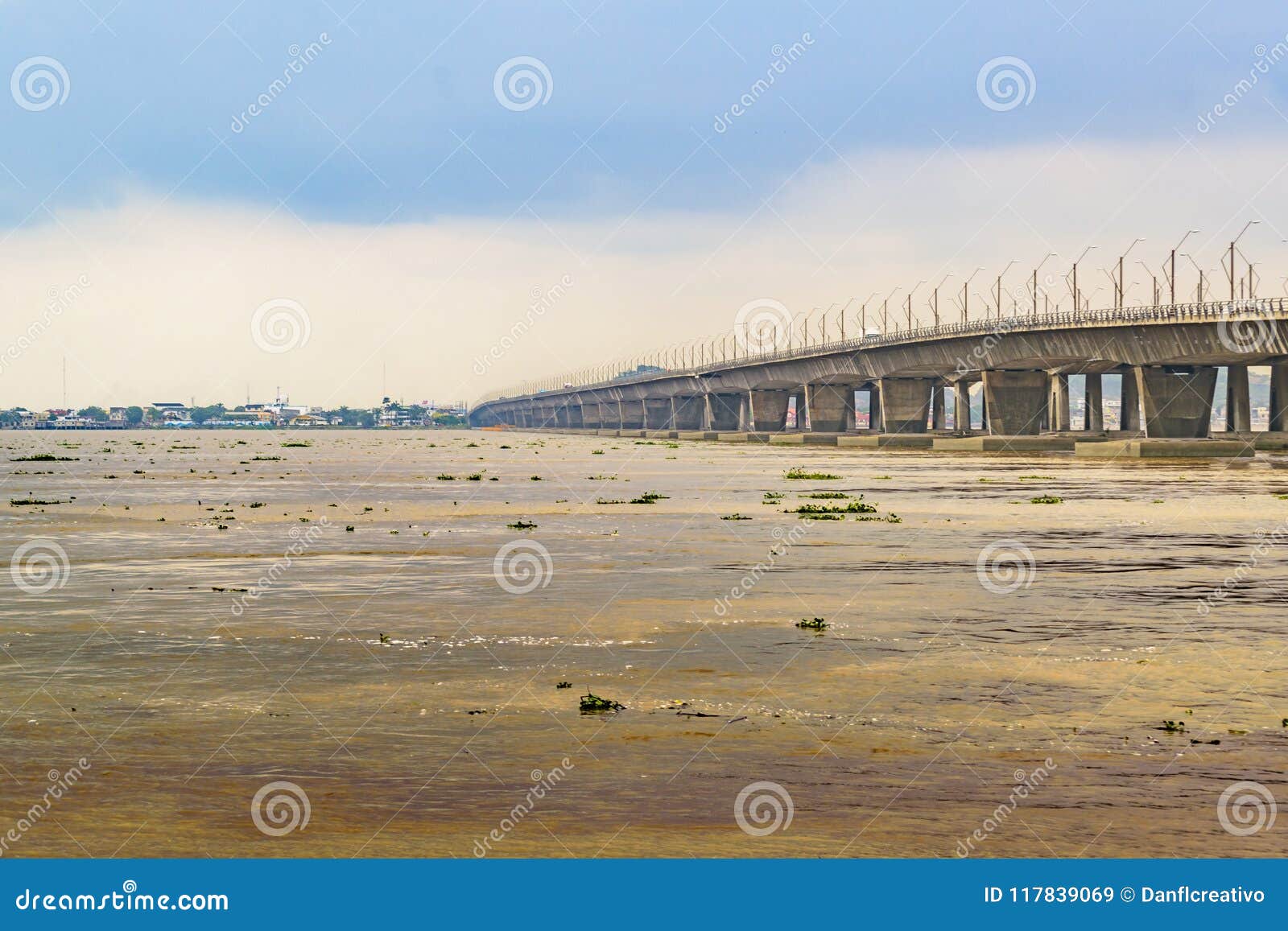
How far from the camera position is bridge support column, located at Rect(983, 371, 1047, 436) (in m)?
152

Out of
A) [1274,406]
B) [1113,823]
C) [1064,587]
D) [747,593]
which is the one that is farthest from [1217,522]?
[1274,406]

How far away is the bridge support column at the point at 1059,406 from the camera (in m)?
169

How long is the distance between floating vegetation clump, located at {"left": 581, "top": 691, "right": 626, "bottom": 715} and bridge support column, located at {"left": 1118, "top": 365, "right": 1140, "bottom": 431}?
14713cm

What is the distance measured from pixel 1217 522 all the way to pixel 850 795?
34.6 meters

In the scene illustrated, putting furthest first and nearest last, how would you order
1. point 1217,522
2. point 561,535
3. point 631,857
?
point 1217,522, point 561,535, point 631,857

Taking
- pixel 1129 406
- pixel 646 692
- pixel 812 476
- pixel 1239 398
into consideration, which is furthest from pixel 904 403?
pixel 646 692

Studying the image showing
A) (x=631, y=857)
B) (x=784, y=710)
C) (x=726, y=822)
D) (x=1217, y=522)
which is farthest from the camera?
(x=1217, y=522)

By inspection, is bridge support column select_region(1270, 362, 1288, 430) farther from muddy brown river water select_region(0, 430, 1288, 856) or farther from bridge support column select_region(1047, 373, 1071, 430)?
muddy brown river water select_region(0, 430, 1288, 856)

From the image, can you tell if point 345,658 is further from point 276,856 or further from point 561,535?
point 561,535

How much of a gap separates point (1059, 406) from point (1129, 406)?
11.9 m

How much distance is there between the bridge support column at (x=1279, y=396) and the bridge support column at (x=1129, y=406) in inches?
793

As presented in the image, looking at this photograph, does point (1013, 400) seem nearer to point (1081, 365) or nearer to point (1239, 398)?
point (1081, 365)

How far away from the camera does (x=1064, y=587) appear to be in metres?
27.0

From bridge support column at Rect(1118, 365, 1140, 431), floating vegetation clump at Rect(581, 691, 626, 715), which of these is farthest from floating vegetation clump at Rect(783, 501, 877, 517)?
bridge support column at Rect(1118, 365, 1140, 431)
